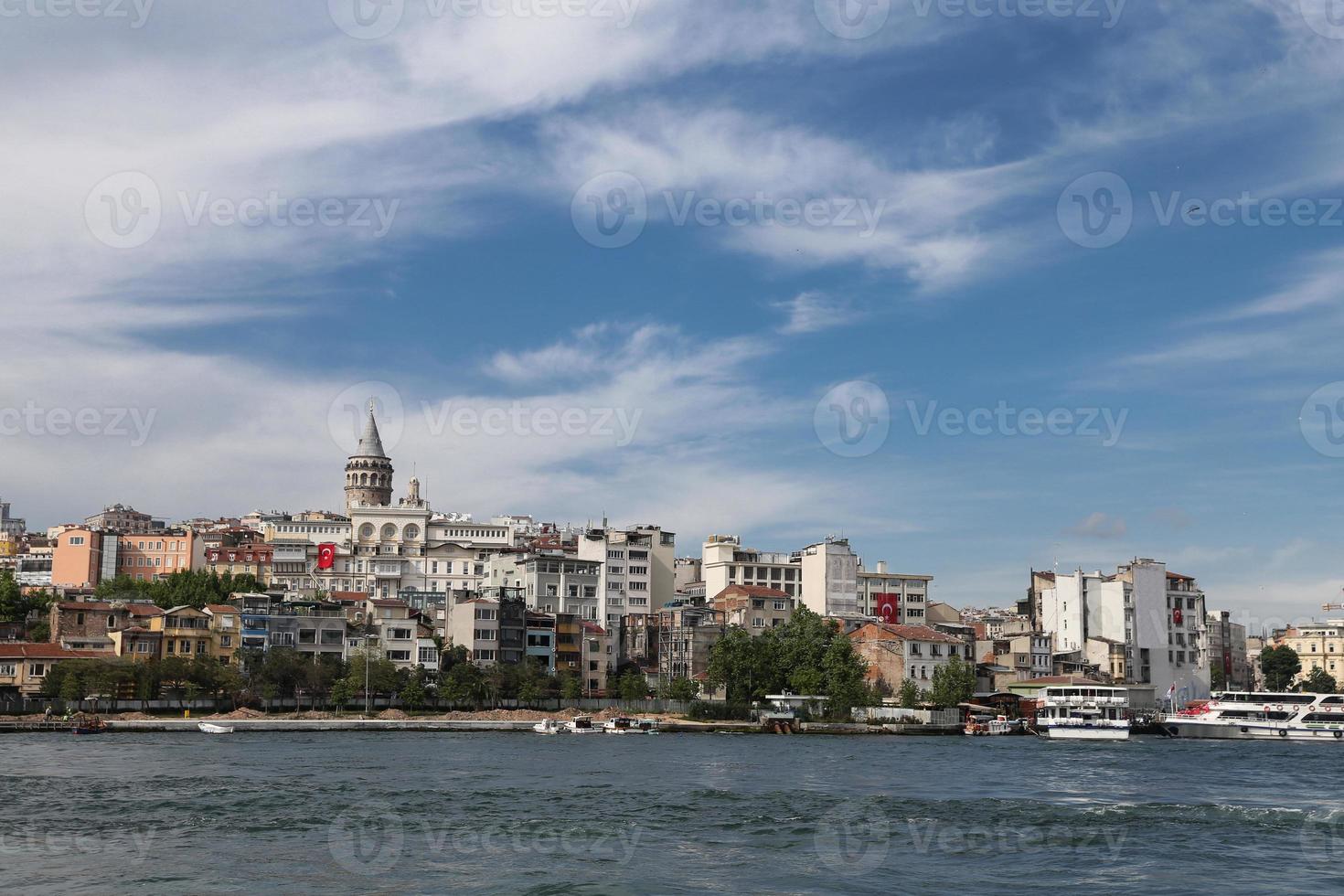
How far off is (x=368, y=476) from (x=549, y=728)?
7467 cm

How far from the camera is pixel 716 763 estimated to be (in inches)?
2028

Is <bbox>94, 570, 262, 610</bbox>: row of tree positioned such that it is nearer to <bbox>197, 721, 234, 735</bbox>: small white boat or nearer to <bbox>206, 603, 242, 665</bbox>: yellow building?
<bbox>206, 603, 242, 665</bbox>: yellow building

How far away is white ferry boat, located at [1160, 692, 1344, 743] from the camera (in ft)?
259

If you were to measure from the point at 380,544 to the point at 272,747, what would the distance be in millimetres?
65590

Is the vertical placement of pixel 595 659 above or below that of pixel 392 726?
above

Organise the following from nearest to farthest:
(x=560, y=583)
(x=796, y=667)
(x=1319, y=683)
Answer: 1. (x=796, y=667)
2. (x=560, y=583)
3. (x=1319, y=683)

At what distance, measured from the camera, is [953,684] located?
84625 mm

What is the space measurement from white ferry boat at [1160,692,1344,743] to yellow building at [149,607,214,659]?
189 feet

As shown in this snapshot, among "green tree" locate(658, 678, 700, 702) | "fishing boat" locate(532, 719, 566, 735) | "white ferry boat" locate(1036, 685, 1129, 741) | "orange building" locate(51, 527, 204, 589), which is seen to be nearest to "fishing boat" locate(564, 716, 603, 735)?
"fishing boat" locate(532, 719, 566, 735)

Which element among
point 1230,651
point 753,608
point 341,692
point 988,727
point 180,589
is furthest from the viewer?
point 1230,651

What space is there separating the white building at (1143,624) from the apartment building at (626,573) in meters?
31.9

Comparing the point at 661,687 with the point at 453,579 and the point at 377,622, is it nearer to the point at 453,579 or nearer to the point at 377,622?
the point at 377,622

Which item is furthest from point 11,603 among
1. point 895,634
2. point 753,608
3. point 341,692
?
point 895,634

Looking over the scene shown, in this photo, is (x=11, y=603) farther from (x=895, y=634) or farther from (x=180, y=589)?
(x=895, y=634)
